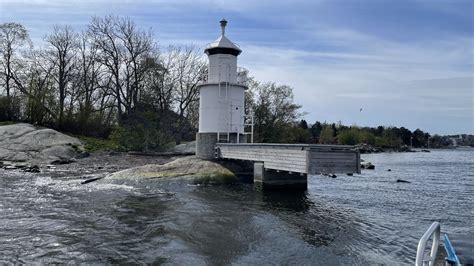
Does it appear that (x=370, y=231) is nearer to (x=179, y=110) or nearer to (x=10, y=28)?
(x=179, y=110)

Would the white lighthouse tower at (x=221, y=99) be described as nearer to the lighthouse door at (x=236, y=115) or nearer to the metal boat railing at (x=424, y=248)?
the lighthouse door at (x=236, y=115)

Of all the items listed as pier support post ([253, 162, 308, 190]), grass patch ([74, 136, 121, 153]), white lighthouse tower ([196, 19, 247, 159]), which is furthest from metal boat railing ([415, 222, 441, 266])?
grass patch ([74, 136, 121, 153])

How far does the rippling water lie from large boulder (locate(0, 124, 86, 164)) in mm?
12271

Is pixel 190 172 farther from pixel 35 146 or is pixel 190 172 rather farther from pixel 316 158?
pixel 35 146

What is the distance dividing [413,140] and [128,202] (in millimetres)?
167172

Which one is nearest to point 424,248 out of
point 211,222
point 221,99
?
point 211,222

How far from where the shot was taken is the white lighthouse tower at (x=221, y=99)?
2631 centimetres

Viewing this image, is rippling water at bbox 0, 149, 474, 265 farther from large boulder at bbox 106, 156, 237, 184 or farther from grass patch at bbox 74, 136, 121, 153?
grass patch at bbox 74, 136, 121, 153

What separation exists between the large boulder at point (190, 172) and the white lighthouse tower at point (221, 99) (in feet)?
8.16

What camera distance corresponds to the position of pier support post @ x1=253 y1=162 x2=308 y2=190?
2039 cm

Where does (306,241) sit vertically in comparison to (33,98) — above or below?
below

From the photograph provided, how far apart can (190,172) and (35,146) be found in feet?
64.7

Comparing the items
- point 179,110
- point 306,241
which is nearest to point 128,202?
point 306,241

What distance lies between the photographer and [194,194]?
18531 mm
